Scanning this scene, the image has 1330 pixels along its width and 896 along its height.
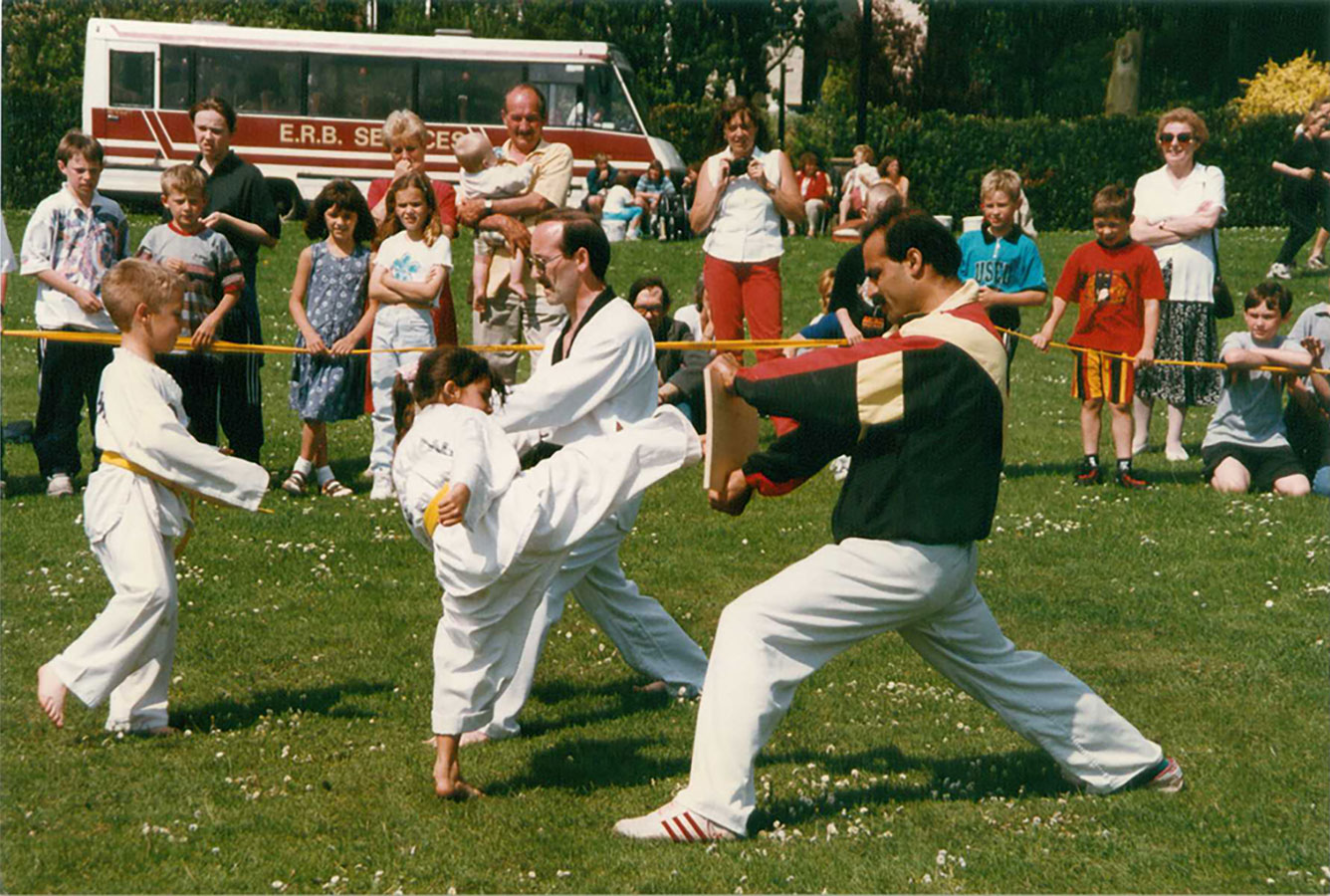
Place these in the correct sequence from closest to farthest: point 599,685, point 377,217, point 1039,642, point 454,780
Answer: point 454,780 < point 599,685 < point 1039,642 < point 377,217

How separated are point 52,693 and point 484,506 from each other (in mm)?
1944

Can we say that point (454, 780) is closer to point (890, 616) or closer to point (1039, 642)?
point (890, 616)

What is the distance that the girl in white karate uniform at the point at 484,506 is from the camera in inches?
220

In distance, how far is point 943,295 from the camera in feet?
17.9

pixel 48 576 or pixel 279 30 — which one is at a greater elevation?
pixel 279 30

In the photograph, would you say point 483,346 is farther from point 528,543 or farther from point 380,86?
point 380,86

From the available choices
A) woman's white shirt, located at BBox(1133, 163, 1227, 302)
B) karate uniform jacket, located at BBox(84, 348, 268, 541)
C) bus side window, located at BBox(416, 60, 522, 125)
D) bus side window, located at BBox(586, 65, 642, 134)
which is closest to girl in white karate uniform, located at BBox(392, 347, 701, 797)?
karate uniform jacket, located at BBox(84, 348, 268, 541)

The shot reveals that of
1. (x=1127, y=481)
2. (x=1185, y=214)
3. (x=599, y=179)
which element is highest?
(x=599, y=179)

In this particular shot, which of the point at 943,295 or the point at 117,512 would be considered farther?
the point at 117,512

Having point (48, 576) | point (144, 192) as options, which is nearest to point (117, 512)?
point (48, 576)

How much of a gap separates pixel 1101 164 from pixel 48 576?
90.9 feet

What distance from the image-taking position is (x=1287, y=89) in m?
35.7

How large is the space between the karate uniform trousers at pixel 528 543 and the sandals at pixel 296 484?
5448mm

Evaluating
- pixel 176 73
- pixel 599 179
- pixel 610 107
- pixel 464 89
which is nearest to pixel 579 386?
pixel 599 179
